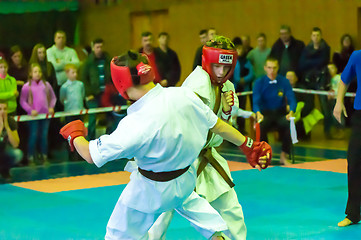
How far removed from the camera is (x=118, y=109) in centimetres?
1152

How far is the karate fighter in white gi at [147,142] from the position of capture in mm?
4109

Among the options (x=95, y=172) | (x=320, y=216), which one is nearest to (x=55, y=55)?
(x=95, y=172)

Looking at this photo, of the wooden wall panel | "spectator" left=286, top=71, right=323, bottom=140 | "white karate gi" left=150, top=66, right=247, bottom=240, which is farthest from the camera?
the wooden wall panel

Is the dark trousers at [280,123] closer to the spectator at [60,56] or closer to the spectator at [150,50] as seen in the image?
the spectator at [150,50]

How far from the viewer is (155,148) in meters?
4.20

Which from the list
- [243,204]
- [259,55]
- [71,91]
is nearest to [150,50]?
[71,91]

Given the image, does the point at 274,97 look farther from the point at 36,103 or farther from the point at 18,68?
the point at 18,68

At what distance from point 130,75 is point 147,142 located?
0.45 meters

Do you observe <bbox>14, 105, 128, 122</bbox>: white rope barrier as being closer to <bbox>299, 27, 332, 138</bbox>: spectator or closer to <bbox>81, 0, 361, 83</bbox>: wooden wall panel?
<bbox>299, 27, 332, 138</bbox>: spectator

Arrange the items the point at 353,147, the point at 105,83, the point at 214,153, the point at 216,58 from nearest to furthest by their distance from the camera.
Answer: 1. the point at 216,58
2. the point at 214,153
3. the point at 353,147
4. the point at 105,83

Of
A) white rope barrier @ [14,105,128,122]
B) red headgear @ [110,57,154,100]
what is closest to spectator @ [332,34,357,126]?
white rope barrier @ [14,105,128,122]

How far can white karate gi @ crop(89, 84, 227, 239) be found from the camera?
13.4 ft

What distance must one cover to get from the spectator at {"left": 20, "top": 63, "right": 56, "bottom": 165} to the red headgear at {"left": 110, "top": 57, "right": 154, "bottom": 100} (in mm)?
6733

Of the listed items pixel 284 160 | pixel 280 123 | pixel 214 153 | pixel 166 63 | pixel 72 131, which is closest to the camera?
pixel 72 131
